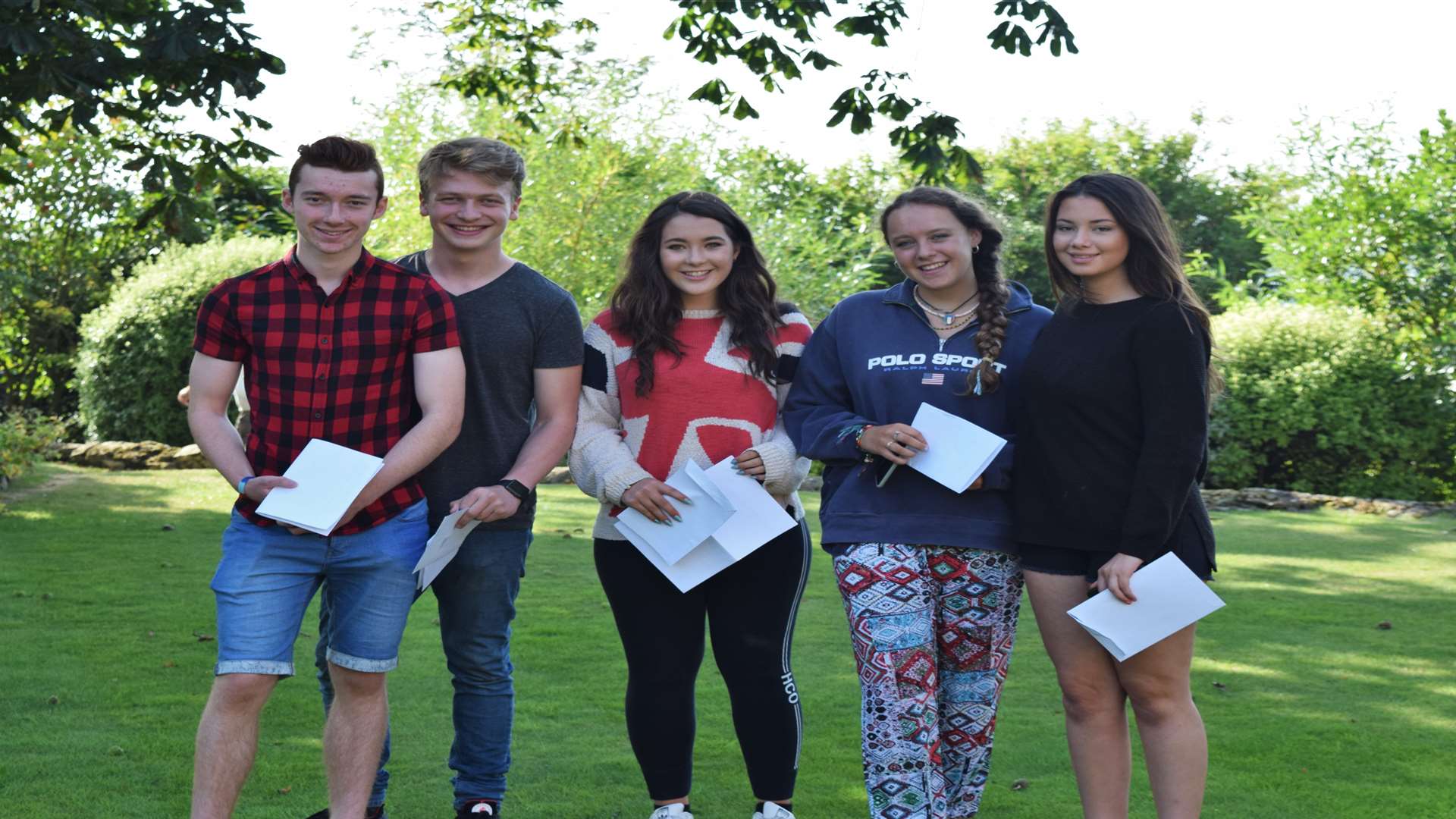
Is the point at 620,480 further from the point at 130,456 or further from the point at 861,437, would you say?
the point at 130,456

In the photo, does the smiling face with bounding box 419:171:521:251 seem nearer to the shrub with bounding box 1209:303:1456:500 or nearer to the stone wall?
the stone wall

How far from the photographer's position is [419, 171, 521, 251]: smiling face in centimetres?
400

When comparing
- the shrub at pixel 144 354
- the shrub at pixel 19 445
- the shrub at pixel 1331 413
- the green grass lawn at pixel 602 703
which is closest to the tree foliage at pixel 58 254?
the shrub at pixel 144 354

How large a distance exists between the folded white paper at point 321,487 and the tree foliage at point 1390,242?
51.5ft

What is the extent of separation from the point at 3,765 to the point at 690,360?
291 cm

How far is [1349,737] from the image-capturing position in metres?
5.73

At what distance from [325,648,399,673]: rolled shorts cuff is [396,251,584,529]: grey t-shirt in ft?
1.44

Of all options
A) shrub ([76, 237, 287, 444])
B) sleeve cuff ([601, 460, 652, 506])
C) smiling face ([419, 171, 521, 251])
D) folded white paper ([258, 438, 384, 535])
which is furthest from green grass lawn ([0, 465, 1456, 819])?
shrub ([76, 237, 287, 444])

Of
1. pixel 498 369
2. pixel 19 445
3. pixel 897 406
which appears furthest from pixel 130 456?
pixel 897 406

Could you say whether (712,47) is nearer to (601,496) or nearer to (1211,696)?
(1211,696)

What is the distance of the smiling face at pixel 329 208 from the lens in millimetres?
3664

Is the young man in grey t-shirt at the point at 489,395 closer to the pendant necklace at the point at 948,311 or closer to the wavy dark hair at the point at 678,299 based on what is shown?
the wavy dark hair at the point at 678,299

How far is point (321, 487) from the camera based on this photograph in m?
3.52

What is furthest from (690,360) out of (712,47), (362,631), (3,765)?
(712,47)
